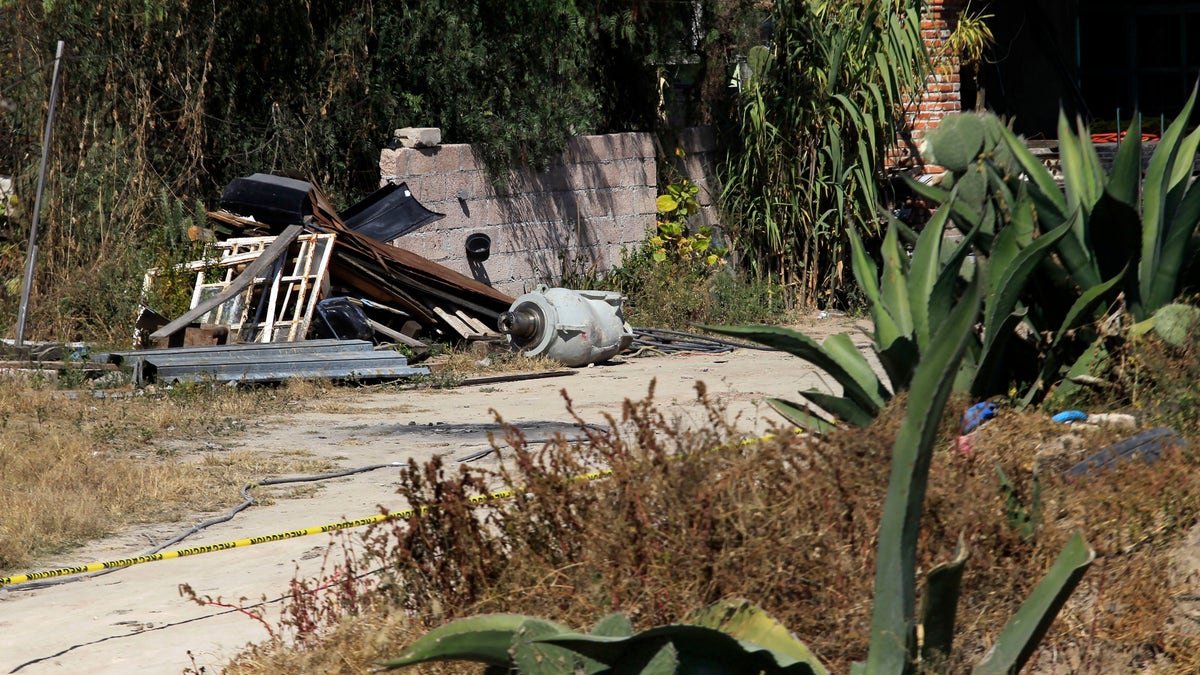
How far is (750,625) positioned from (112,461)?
15.8 feet

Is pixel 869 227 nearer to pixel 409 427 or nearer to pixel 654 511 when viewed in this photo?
pixel 409 427

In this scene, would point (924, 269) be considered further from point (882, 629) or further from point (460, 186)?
point (460, 186)

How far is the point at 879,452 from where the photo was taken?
11.9ft

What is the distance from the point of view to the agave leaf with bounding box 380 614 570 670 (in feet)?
8.81

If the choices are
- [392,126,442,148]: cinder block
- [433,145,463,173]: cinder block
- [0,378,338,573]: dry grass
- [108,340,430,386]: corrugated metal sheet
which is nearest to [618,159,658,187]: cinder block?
[433,145,463,173]: cinder block

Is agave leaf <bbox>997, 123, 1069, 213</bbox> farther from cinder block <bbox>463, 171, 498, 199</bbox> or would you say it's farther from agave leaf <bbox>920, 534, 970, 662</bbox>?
cinder block <bbox>463, 171, 498, 199</bbox>

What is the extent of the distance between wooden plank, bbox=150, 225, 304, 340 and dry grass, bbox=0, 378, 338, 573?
1.03 metres

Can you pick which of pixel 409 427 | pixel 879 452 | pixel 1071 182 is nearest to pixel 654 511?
pixel 879 452

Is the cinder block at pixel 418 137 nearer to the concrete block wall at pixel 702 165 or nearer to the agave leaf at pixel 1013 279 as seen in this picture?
the concrete block wall at pixel 702 165

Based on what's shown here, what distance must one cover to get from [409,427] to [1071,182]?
426 cm

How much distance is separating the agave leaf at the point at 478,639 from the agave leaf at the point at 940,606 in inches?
30.9

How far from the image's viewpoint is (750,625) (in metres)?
2.90

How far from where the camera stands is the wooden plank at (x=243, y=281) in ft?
31.8

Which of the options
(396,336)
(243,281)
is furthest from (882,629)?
(396,336)
